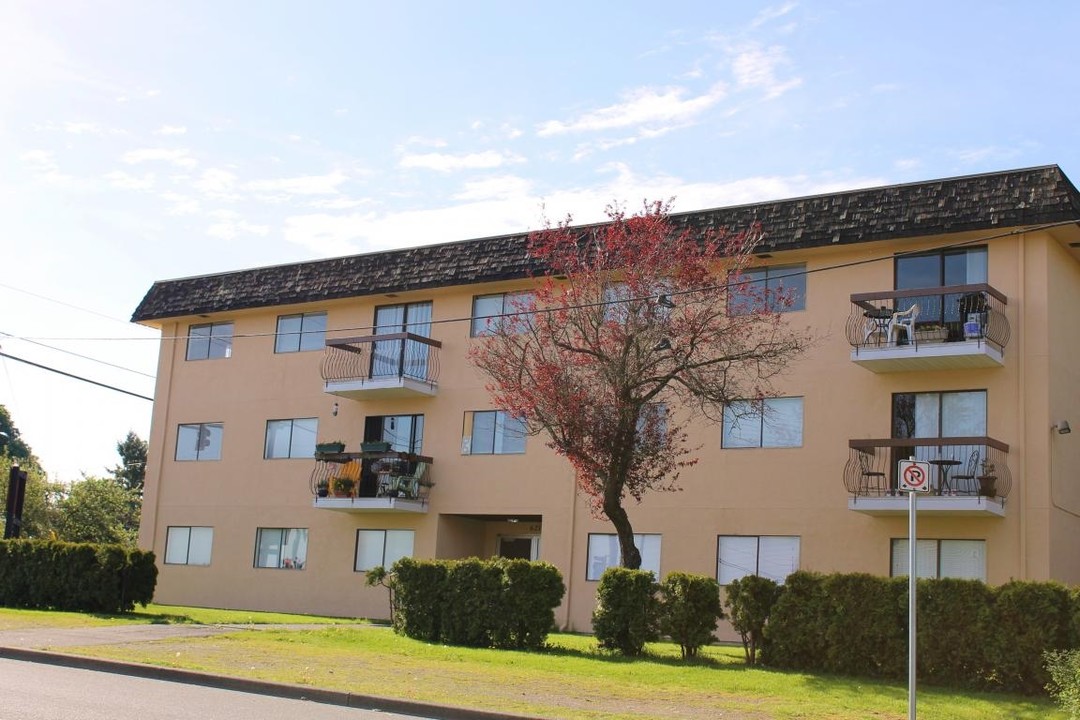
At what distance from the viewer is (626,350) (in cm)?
2098

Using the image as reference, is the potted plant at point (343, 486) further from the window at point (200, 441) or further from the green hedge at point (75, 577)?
the window at point (200, 441)

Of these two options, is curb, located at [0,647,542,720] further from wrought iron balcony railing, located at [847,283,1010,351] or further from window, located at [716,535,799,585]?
wrought iron balcony railing, located at [847,283,1010,351]

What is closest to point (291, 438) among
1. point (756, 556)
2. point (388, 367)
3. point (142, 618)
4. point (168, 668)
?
point (388, 367)

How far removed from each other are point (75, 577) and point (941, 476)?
18074 mm

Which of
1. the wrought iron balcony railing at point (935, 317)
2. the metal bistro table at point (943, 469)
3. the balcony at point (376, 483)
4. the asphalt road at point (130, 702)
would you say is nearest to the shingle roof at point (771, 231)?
the wrought iron balcony railing at point (935, 317)

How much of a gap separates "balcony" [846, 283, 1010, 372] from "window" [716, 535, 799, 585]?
4071 mm

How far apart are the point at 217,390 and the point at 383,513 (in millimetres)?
7119

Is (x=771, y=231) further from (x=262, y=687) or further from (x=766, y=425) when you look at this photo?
(x=262, y=687)

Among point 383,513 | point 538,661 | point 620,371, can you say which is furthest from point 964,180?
point 383,513

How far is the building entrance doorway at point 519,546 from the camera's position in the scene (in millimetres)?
29625

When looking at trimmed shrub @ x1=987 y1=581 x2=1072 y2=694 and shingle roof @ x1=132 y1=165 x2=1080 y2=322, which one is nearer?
trimmed shrub @ x1=987 y1=581 x2=1072 y2=694

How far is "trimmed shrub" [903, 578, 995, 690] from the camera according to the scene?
16109 mm

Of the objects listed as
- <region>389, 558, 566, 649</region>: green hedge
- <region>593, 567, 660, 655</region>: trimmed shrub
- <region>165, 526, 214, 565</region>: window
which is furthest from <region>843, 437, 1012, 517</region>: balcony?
<region>165, 526, 214, 565</region>: window

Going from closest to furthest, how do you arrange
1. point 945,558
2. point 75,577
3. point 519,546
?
point 945,558 < point 75,577 < point 519,546
